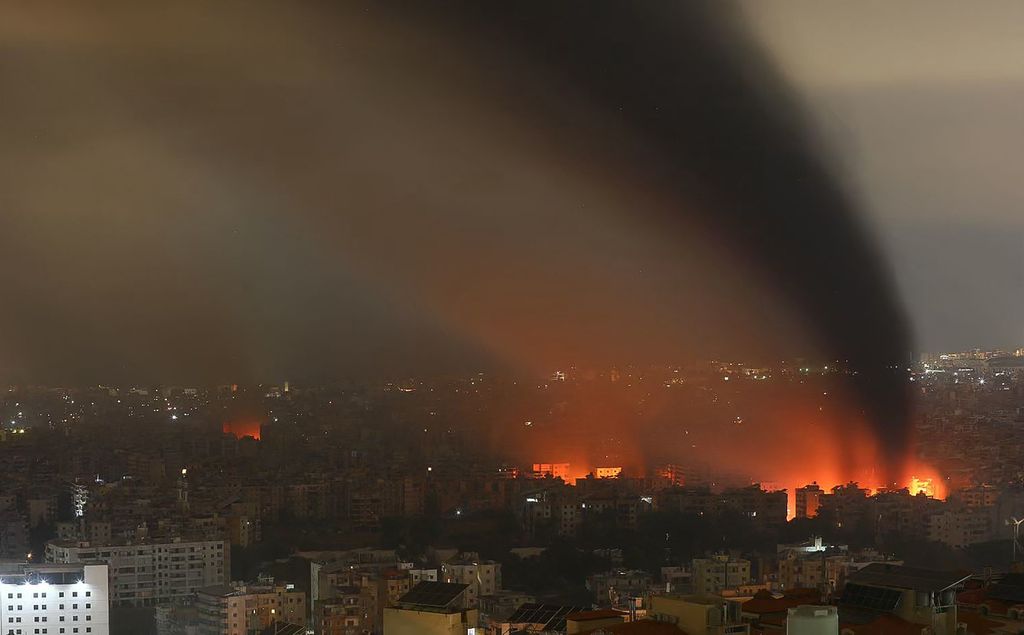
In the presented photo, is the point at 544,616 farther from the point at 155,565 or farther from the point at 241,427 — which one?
the point at 241,427

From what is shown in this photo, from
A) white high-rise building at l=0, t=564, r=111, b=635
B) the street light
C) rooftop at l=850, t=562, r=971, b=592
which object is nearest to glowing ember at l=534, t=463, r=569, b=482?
the street light

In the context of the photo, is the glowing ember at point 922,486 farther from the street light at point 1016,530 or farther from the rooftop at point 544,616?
the rooftop at point 544,616

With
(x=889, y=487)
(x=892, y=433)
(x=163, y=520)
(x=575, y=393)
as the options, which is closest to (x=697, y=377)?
(x=575, y=393)

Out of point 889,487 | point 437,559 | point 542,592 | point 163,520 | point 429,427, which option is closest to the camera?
point 542,592

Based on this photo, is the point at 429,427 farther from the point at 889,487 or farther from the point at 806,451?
the point at 889,487

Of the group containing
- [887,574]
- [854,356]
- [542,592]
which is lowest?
[542,592]

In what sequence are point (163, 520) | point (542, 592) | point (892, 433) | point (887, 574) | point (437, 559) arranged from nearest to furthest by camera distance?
1. point (887, 574)
2. point (542, 592)
3. point (437, 559)
4. point (163, 520)
5. point (892, 433)
